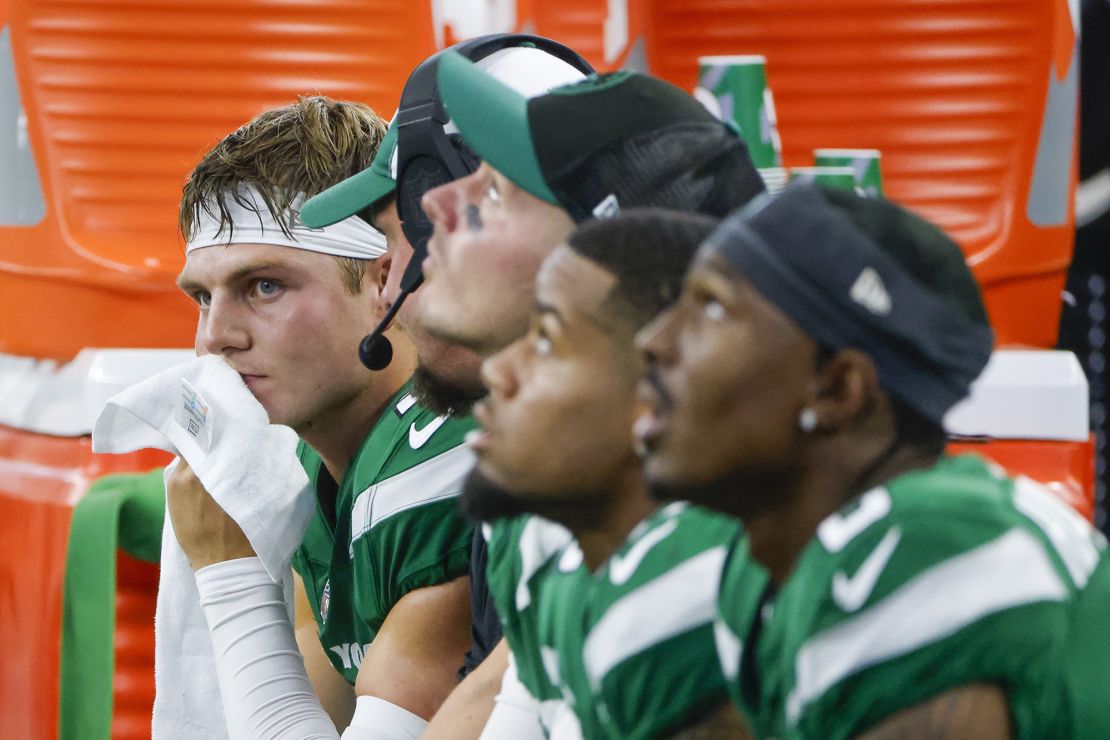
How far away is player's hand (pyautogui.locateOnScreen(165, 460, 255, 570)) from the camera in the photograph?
143cm

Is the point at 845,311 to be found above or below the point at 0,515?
above

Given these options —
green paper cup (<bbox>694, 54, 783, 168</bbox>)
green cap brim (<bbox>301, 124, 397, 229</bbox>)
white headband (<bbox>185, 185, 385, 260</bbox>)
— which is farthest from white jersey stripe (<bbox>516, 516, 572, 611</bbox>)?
green paper cup (<bbox>694, 54, 783, 168</bbox>)

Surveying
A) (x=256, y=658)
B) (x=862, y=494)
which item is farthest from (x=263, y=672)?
(x=862, y=494)

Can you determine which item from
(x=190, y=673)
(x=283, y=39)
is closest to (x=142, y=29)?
(x=283, y=39)

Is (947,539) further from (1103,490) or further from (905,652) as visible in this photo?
(1103,490)

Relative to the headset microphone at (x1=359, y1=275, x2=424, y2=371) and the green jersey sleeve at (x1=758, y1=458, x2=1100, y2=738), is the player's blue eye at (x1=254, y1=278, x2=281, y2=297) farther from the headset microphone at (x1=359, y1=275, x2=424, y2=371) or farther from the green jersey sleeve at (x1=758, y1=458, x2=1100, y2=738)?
the green jersey sleeve at (x1=758, y1=458, x2=1100, y2=738)

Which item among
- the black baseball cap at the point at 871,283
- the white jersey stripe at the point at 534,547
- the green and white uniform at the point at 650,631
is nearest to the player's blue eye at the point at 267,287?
the white jersey stripe at the point at 534,547

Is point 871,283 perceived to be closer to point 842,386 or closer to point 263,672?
point 842,386

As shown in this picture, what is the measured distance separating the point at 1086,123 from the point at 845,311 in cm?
219

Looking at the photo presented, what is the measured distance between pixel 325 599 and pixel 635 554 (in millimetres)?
866

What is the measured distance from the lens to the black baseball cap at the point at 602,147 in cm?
88

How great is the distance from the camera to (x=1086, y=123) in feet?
8.61

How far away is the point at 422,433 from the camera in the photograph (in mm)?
1373

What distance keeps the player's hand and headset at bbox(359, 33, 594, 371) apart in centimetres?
31
